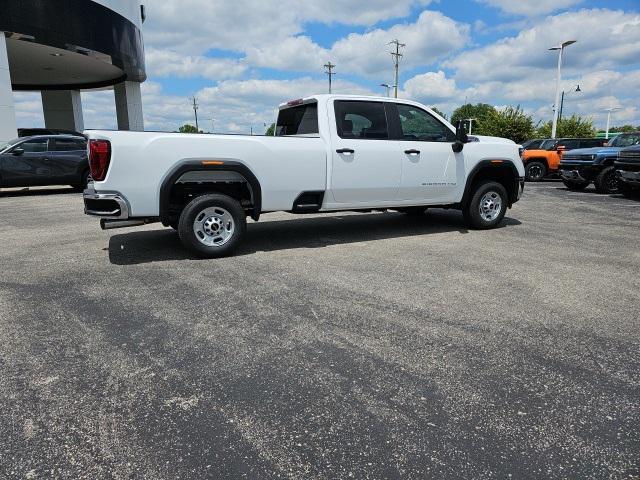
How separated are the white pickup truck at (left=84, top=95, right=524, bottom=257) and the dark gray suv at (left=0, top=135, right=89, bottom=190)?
8480 mm

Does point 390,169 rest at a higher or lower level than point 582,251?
higher

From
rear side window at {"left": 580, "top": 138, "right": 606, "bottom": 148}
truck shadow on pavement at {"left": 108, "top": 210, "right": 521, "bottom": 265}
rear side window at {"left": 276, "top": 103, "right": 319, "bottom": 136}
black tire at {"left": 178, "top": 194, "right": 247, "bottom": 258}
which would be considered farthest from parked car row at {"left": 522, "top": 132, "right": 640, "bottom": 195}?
black tire at {"left": 178, "top": 194, "right": 247, "bottom": 258}

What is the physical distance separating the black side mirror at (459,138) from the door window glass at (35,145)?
11.5m

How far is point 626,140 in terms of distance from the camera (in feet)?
45.5

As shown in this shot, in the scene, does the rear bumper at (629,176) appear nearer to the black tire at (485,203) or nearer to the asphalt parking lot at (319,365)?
the black tire at (485,203)

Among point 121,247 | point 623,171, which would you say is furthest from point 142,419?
point 623,171

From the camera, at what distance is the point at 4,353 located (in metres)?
3.27

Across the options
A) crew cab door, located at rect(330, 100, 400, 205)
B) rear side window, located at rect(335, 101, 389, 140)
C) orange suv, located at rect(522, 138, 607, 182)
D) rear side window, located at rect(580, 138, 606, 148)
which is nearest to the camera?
crew cab door, located at rect(330, 100, 400, 205)

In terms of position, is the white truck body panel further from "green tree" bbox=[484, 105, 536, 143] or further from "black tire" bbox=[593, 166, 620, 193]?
"green tree" bbox=[484, 105, 536, 143]

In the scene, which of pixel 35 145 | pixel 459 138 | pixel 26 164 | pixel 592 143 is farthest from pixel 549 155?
pixel 26 164

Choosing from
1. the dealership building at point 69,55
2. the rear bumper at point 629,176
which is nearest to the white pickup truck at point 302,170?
the rear bumper at point 629,176

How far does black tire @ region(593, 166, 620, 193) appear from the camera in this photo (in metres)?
13.8

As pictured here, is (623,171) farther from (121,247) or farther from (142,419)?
(142,419)

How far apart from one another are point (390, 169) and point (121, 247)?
13.0 feet
